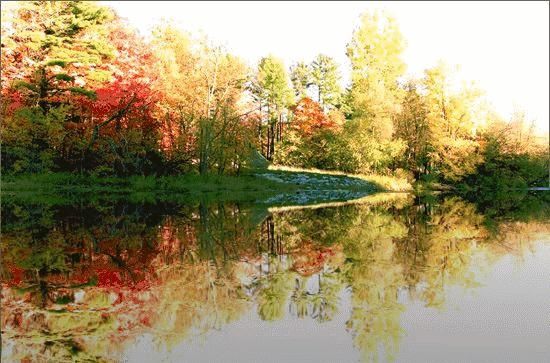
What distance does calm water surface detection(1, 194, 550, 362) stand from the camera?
396 centimetres

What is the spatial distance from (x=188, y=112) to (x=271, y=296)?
891 inches

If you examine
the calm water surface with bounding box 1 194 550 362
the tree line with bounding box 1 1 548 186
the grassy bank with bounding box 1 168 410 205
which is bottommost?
the calm water surface with bounding box 1 194 550 362

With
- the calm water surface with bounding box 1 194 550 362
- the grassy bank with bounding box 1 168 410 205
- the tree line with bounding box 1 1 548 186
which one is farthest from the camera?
the tree line with bounding box 1 1 548 186

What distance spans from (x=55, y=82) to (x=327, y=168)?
65.8ft

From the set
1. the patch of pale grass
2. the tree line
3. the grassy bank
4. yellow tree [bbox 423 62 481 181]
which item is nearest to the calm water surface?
the grassy bank

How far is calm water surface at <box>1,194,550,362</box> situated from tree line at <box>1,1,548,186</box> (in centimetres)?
1512

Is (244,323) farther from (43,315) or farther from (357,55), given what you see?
(357,55)

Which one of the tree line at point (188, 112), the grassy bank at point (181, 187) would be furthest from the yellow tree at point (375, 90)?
the grassy bank at point (181, 187)

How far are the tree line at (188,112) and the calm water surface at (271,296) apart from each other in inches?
595

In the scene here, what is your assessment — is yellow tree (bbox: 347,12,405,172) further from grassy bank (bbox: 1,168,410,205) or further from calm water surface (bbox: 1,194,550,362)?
calm water surface (bbox: 1,194,550,362)

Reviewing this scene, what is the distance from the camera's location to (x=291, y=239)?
9328mm

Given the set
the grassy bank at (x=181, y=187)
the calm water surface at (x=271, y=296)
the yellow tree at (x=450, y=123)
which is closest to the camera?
the calm water surface at (x=271, y=296)

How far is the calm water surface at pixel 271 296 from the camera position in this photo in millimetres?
3961

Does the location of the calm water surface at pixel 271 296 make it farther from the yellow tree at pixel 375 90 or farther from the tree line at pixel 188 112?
the yellow tree at pixel 375 90
